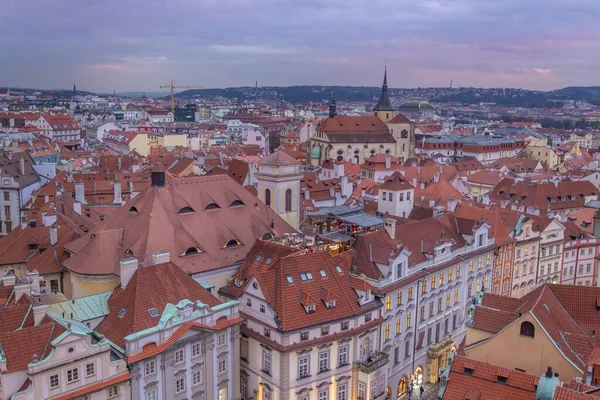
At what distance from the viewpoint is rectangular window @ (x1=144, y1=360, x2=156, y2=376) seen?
35156mm

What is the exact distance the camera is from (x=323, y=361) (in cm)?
4188

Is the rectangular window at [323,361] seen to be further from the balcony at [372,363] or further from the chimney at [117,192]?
the chimney at [117,192]

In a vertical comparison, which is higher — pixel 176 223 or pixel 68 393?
pixel 176 223

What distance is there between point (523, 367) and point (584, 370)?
3557mm

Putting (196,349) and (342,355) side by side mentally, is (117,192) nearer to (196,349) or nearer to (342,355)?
(196,349)

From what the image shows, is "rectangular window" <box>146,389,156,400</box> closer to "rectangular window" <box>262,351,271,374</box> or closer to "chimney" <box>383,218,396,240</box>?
"rectangular window" <box>262,351,271,374</box>

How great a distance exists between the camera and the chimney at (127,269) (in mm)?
37719

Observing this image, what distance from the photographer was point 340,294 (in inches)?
1711

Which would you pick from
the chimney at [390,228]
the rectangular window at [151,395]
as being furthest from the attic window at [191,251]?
the chimney at [390,228]

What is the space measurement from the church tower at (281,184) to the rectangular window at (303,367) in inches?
774

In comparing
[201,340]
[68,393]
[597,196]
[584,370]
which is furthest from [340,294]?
[597,196]

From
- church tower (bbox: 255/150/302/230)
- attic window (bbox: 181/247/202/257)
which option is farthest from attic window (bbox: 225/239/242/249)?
church tower (bbox: 255/150/302/230)

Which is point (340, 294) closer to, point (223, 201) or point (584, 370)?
point (223, 201)

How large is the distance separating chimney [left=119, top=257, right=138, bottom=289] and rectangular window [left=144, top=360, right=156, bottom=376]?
18.4 feet
